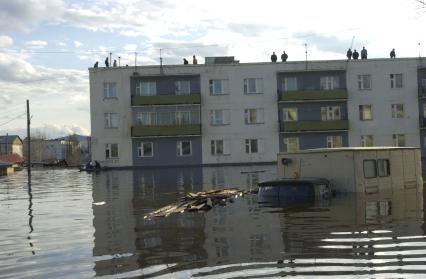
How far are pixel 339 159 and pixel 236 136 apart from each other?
3357 centimetres

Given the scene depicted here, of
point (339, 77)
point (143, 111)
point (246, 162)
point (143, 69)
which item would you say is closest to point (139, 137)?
point (143, 111)

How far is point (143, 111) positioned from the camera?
5316cm

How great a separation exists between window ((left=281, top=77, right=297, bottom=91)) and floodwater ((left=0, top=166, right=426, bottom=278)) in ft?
118

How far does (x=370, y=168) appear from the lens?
2028 cm

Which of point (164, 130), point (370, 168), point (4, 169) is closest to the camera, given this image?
point (370, 168)

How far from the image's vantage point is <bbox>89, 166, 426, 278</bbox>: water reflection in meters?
8.71

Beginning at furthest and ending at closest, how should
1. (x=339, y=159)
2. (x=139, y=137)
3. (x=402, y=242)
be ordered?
(x=139, y=137) < (x=339, y=159) < (x=402, y=242)

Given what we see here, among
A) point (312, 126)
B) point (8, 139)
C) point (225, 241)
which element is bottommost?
point (225, 241)

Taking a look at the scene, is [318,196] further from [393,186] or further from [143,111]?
[143,111]

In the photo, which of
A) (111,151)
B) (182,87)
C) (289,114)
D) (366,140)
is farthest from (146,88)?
(366,140)

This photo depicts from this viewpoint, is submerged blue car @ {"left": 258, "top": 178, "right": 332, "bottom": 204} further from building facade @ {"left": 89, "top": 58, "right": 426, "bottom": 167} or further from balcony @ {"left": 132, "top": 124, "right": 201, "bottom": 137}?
building facade @ {"left": 89, "top": 58, "right": 426, "bottom": 167}

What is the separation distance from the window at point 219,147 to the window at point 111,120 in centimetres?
906

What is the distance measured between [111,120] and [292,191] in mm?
37344

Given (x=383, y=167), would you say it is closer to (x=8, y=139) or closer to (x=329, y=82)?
(x=329, y=82)
